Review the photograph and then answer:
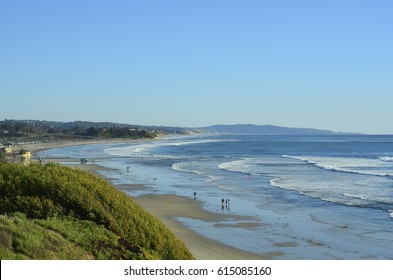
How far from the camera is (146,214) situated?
41.7 feet

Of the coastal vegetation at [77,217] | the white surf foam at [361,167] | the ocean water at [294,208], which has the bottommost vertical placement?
the ocean water at [294,208]

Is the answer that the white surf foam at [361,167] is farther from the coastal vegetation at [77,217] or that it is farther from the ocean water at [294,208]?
the coastal vegetation at [77,217]

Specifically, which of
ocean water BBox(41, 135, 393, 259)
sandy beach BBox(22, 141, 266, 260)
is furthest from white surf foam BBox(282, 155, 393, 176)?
sandy beach BBox(22, 141, 266, 260)

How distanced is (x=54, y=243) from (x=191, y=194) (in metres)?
29.6

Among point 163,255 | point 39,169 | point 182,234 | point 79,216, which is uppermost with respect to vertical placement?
point 39,169

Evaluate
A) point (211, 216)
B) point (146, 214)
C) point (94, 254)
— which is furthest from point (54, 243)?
point (211, 216)

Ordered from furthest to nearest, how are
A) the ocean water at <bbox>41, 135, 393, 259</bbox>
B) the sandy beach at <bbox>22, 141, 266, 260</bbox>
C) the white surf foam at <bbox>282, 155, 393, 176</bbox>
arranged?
1. the white surf foam at <bbox>282, 155, 393, 176</bbox>
2. the ocean water at <bbox>41, 135, 393, 259</bbox>
3. the sandy beach at <bbox>22, 141, 266, 260</bbox>

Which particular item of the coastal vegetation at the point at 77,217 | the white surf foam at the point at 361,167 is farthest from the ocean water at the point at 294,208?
the coastal vegetation at the point at 77,217

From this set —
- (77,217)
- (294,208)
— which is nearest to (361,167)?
(294,208)

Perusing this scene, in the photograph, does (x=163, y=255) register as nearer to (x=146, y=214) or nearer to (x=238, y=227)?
(x=146, y=214)

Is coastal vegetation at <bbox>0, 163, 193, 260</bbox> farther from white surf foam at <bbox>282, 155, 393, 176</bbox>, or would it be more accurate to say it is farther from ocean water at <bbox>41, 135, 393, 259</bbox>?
white surf foam at <bbox>282, 155, 393, 176</bbox>

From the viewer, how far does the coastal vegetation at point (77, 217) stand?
401 inches

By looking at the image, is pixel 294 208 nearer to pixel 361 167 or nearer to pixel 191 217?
pixel 191 217

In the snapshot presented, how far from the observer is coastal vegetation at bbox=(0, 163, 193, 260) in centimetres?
1018
